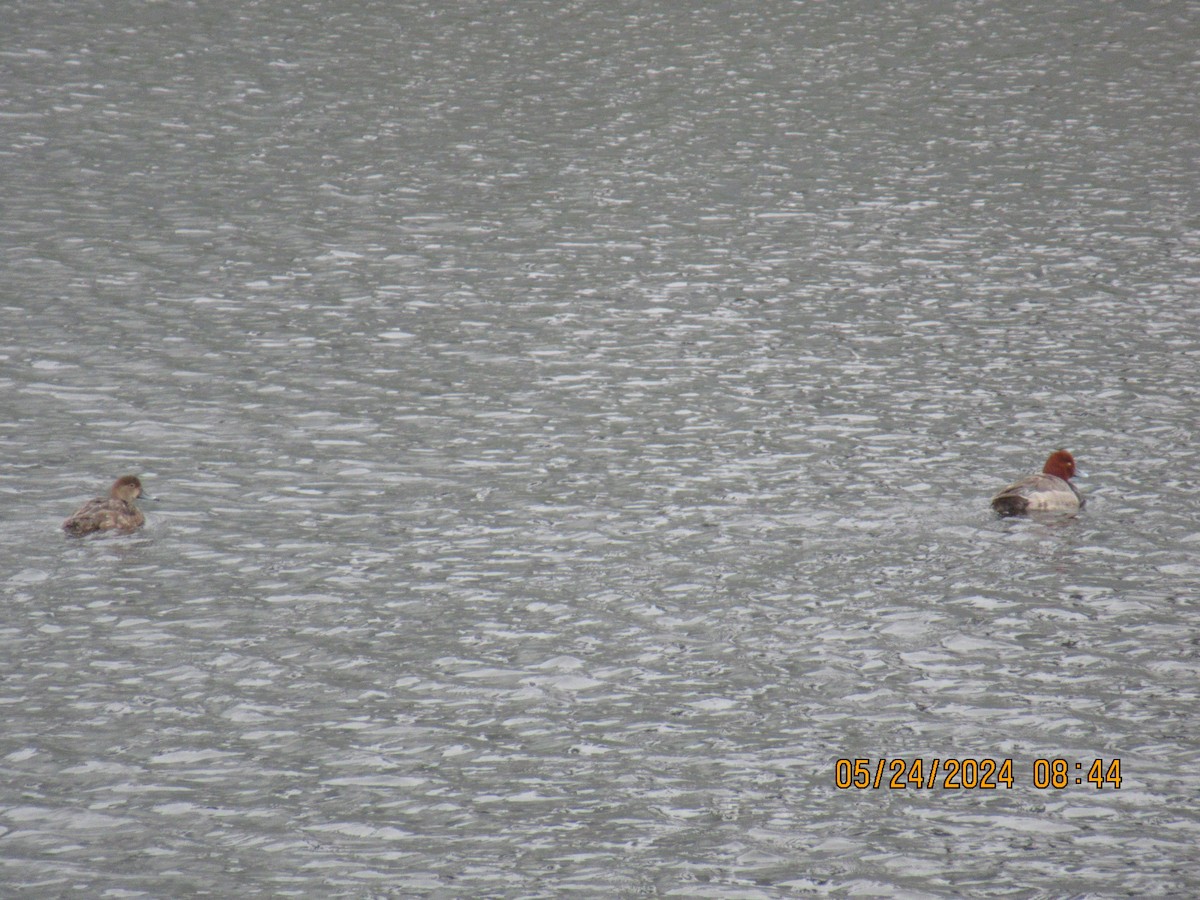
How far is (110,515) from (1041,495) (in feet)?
37.4

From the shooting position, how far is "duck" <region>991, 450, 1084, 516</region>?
20469 mm

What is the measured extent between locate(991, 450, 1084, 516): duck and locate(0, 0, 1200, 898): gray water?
0.24 m

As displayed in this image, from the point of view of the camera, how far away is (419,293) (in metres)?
31.4

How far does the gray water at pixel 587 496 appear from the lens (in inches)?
545

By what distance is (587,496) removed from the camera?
2188cm

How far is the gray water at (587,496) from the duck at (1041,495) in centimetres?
24
